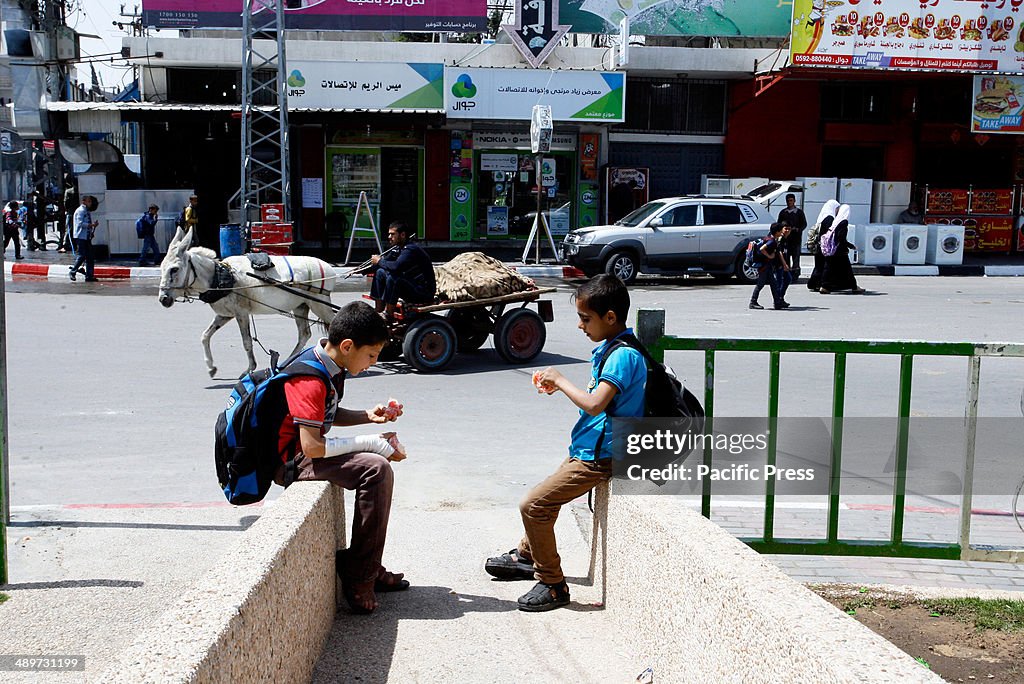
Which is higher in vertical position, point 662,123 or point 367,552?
point 662,123

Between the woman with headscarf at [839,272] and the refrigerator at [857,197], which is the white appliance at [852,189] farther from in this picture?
the woman with headscarf at [839,272]

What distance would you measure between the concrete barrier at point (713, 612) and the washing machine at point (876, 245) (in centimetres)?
2168

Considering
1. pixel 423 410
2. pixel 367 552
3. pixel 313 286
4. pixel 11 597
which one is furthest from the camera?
pixel 313 286

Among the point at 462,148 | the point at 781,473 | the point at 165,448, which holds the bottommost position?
the point at 165,448

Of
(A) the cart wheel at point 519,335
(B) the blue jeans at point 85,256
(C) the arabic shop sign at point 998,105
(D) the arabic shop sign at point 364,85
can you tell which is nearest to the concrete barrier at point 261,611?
(A) the cart wheel at point 519,335

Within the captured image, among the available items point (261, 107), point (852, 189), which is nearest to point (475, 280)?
point (261, 107)

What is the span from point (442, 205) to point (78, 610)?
900 inches

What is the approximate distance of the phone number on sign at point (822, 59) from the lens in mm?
24766

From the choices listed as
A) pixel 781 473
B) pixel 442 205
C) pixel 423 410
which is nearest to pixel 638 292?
pixel 442 205

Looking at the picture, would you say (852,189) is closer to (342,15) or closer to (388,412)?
(342,15)

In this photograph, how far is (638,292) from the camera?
20453mm

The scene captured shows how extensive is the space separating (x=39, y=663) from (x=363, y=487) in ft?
Result: 5.00

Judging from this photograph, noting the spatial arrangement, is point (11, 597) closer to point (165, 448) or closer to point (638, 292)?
point (165, 448)

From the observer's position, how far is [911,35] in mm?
25469
